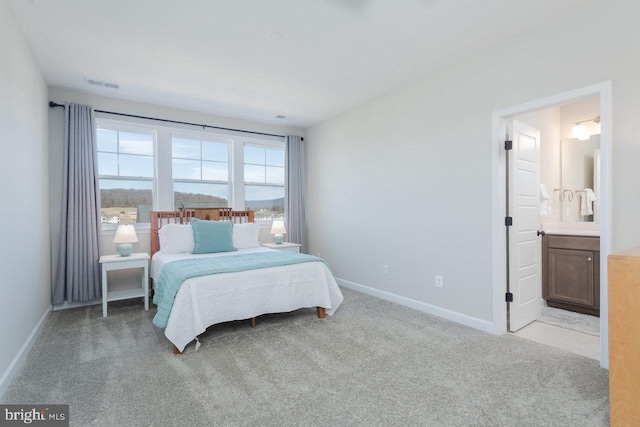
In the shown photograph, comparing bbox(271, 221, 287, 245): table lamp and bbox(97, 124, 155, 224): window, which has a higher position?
bbox(97, 124, 155, 224): window

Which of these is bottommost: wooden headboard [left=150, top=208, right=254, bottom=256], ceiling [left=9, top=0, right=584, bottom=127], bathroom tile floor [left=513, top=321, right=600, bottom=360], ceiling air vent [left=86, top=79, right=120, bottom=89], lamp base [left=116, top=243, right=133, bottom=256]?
bathroom tile floor [left=513, top=321, right=600, bottom=360]

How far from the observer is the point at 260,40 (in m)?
2.80

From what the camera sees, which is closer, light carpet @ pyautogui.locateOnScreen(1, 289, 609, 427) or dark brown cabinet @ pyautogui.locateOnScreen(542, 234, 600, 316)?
light carpet @ pyautogui.locateOnScreen(1, 289, 609, 427)

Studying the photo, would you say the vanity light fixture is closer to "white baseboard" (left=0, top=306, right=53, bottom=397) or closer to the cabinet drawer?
the cabinet drawer

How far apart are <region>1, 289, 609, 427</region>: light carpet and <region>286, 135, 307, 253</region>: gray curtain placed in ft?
7.82

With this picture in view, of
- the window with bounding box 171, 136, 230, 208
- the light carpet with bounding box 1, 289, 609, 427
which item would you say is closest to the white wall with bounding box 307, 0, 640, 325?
the light carpet with bounding box 1, 289, 609, 427

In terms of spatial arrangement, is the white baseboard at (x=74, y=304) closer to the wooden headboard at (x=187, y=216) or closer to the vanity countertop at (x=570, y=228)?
the wooden headboard at (x=187, y=216)

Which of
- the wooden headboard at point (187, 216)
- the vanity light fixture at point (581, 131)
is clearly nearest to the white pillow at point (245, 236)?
the wooden headboard at point (187, 216)

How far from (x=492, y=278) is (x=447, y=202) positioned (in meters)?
0.84

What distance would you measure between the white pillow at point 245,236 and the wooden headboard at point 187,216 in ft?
1.74

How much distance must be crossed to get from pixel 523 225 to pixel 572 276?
1.05 meters

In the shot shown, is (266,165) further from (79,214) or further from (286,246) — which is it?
(79,214)

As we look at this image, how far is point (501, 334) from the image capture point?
115 inches

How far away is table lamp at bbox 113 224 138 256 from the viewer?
150 inches
